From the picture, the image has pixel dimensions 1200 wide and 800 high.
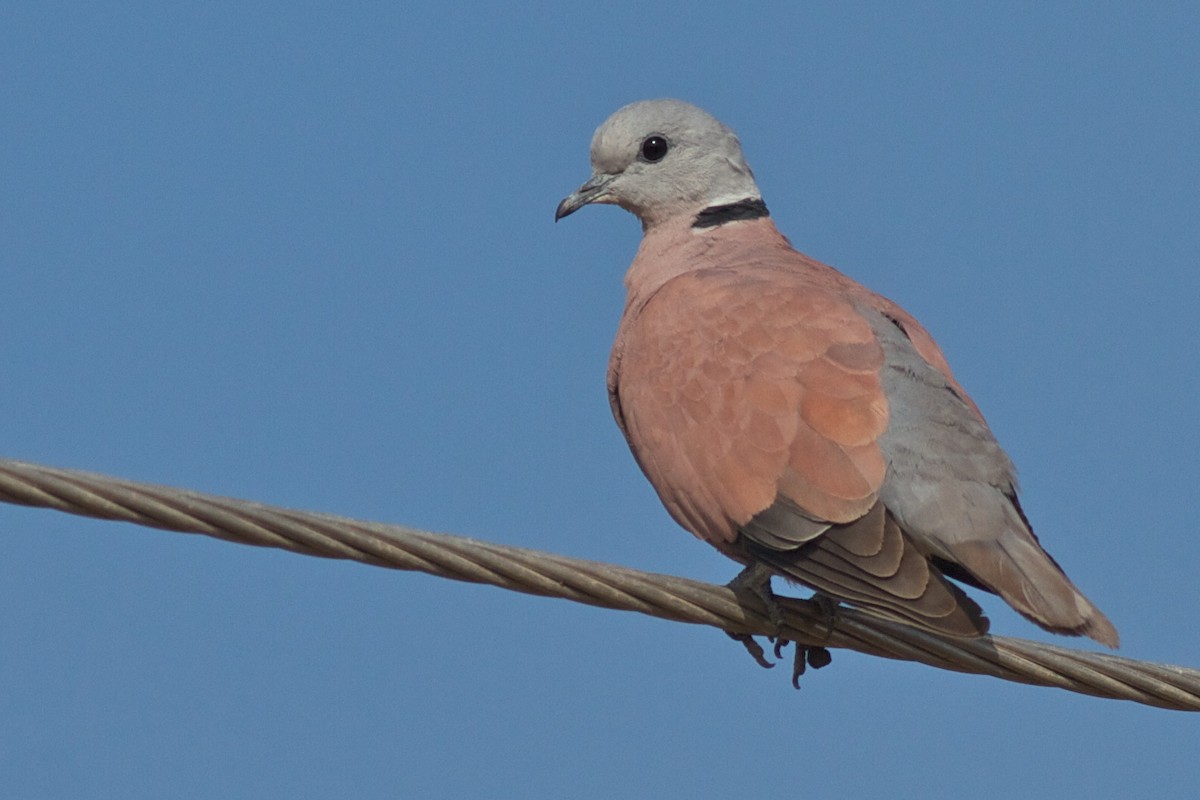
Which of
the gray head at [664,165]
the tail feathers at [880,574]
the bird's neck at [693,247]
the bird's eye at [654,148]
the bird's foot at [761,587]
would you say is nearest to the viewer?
the tail feathers at [880,574]

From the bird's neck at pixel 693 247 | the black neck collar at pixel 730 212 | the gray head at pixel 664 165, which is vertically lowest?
the bird's neck at pixel 693 247

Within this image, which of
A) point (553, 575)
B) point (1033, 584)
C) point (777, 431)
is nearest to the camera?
point (553, 575)

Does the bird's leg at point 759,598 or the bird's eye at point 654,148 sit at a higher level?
the bird's eye at point 654,148

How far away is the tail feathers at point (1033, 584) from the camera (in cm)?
418

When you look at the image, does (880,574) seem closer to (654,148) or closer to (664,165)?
(664,165)

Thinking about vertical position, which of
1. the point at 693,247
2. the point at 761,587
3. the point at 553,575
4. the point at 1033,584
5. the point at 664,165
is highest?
the point at 664,165

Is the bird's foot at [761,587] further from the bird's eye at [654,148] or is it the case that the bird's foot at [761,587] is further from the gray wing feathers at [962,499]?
the bird's eye at [654,148]

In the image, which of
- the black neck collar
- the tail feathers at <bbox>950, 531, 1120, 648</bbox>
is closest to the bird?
the tail feathers at <bbox>950, 531, 1120, 648</bbox>

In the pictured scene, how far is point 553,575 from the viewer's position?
353 centimetres

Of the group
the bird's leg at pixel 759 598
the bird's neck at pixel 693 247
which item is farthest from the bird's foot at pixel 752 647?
the bird's neck at pixel 693 247

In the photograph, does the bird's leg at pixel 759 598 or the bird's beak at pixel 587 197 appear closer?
the bird's leg at pixel 759 598

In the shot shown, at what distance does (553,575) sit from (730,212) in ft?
10.5

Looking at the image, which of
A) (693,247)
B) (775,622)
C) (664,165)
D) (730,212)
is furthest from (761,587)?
(664,165)

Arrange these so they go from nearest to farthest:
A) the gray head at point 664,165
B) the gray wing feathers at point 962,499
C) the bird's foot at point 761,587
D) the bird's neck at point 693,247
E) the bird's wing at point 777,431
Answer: the gray wing feathers at point 962,499, the bird's wing at point 777,431, the bird's foot at point 761,587, the bird's neck at point 693,247, the gray head at point 664,165
